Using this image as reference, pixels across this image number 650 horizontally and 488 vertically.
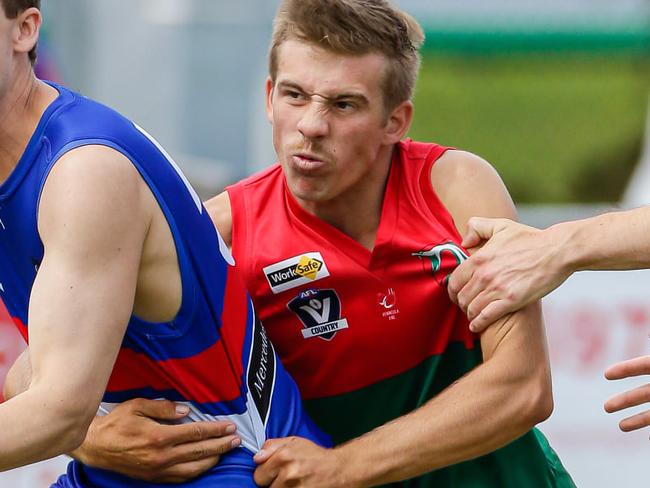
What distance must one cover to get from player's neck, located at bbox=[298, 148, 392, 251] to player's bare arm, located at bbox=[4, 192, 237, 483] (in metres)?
0.70

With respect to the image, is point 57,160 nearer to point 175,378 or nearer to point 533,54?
point 175,378

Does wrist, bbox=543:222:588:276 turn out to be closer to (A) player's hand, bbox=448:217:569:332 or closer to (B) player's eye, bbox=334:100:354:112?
(A) player's hand, bbox=448:217:569:332

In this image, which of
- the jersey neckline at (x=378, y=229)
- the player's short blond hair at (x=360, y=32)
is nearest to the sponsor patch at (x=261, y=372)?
the jersey neckline at (x=378, y=229)

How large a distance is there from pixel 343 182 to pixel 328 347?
446 millimetres

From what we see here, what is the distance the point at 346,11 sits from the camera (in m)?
3.34

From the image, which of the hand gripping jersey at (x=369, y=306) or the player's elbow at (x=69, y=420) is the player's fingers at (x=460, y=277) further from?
the player's elbow at (x=69, y=420)

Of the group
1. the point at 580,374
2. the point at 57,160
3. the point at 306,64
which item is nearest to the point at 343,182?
the point at 306,64

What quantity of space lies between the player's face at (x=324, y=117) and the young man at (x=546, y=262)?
364mm

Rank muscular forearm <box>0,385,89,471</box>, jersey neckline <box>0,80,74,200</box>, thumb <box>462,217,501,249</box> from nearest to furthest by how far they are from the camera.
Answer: muscular forearm <box>0,385,89,471</box> < jersey neckline <box>0,80,74,200</box> < thumb <box>462,217,501,249</box>

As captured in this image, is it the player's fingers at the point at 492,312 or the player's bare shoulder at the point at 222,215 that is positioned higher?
the player's bare shoulder at the point at 222,215

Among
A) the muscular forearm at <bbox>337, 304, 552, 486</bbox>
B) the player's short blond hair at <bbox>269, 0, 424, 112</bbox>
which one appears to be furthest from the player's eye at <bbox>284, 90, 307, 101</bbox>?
the muscular forearm at <bbox>337, 304, 552, 486</bbox>

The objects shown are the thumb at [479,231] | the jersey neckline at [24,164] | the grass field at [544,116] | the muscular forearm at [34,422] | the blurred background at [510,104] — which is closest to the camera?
the muscular forearm at [34,422]

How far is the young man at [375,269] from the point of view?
10.7ft

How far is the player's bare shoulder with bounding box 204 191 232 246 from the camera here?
3539 mm
